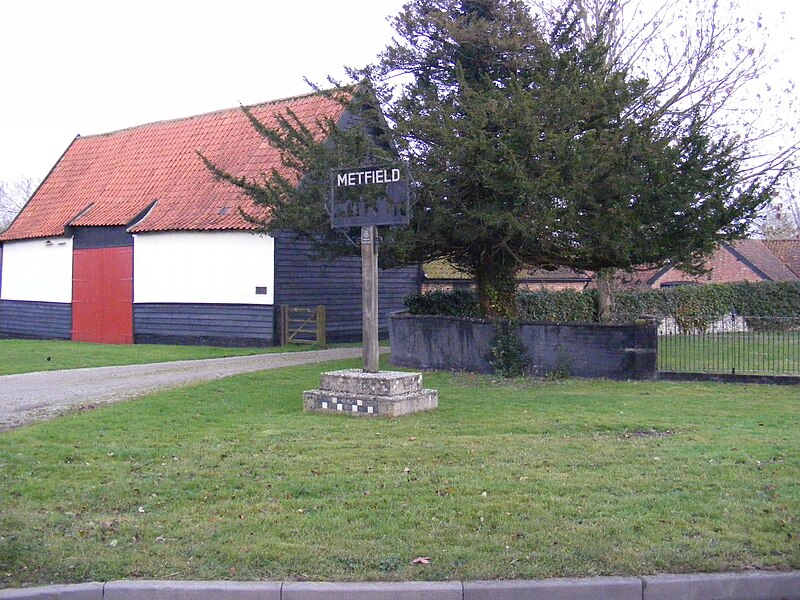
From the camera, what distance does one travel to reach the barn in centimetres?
2503

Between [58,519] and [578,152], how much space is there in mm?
10090

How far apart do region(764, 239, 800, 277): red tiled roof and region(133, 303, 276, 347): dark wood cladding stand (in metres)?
35.3

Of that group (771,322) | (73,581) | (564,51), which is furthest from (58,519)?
(771,322)

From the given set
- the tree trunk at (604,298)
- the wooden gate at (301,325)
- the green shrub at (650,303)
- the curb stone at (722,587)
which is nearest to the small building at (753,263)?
the green shrub at (650,303)

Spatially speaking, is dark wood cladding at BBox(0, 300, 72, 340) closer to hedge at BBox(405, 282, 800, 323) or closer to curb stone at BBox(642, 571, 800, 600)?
hedge at BBox(405, 282, 800, 323)

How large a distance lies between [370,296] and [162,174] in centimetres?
1826

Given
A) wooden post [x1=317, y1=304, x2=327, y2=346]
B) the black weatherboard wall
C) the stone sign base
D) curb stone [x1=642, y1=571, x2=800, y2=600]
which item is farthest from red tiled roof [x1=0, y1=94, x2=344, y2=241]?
curb stone [x1=642, y1=571, x2=800, y2=600]

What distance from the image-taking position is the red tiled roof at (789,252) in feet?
165

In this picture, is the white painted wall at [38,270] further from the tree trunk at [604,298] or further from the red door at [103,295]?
the tree trunk at [604,298]

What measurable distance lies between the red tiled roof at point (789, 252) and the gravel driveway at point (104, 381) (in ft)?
118

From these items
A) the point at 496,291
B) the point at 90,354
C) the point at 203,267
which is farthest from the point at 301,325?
the point at 496,291

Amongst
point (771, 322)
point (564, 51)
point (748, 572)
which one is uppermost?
point (564, 51)

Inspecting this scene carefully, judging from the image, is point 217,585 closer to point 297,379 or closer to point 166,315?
point 297,379

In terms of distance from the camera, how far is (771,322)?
17.5 metres
